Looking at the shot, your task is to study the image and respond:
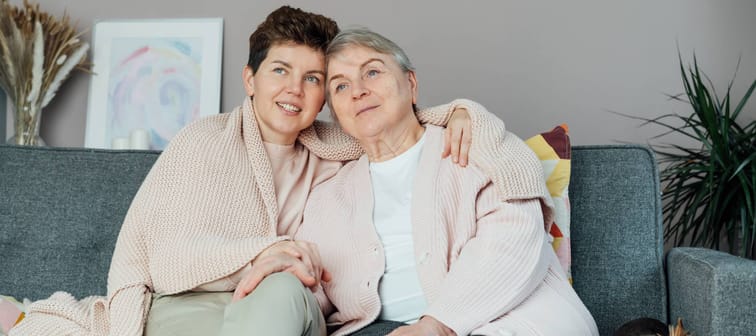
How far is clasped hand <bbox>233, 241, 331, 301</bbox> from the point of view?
1.57 meters

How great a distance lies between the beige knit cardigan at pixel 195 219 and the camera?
1.72 m

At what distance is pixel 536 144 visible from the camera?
2059 millimetres

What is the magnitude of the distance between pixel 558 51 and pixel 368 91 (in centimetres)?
136

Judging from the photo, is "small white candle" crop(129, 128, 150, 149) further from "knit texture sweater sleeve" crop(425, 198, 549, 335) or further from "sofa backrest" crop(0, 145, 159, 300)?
"knit texture sweater sleeve" crop(425, 198, 549, 335)

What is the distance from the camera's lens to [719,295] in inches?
61.4

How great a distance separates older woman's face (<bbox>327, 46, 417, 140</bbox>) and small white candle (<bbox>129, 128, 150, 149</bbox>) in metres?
1.26

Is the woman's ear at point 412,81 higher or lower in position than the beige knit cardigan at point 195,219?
higher

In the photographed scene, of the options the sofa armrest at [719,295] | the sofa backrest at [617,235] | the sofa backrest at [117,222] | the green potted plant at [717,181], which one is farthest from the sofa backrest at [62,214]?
the green potted plant at [717,181]

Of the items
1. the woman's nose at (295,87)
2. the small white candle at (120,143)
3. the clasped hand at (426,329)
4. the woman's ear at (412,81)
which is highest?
the woman's ear at (412,81)

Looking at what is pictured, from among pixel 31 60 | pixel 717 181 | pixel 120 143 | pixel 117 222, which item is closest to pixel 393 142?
pixel 117 222

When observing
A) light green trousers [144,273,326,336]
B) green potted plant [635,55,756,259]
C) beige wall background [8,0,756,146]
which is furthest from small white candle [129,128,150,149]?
green potted plant [635,55,756,259]

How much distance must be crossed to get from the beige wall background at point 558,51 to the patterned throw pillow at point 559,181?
102cm

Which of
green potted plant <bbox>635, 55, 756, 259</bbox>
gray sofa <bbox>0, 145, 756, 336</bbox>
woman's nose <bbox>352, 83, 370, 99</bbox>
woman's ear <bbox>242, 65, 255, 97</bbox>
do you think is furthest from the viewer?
green potted plant <bbox>635, 55, 756, 259</bbox>

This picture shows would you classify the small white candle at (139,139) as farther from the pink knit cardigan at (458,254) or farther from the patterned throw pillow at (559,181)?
the patterned throw pillow at (559,181)
